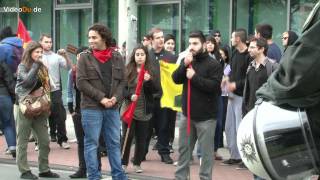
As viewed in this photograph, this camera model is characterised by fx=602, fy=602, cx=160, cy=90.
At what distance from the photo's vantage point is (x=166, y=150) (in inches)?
370

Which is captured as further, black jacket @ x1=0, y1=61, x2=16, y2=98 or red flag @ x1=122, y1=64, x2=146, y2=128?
black jacket @ x1=0, y1=61, x2=16, y2=98

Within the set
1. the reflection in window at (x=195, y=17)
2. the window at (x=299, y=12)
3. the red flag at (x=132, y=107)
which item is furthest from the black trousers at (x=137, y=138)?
the reflection in window at (x=195, y=17)

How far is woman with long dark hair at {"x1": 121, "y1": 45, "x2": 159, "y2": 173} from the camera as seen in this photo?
841cm

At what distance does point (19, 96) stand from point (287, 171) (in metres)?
6.30

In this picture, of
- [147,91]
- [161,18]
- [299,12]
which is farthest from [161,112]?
[161,18]

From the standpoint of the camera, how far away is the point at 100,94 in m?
6.92

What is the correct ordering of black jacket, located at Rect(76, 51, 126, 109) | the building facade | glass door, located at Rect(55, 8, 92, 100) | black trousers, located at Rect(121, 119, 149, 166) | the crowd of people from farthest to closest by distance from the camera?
glass door, located at Rect(55, 8, 92, 100), the building facade, black trousers, located at Rect(121, 119, 149, 166), the crowd of people, black jacket, located at Rect(76, 51, 126, 109)

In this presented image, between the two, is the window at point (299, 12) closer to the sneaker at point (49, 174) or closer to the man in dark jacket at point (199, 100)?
the man in dark jacket at point (199, 100)

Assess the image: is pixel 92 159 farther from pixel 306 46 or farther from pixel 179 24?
pixel 179 24

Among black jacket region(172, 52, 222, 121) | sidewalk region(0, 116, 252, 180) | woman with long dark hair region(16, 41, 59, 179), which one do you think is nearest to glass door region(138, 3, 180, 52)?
sidewalk region(0, 116, 252, 180)

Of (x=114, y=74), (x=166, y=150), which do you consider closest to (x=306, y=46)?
(x=114, y=74)

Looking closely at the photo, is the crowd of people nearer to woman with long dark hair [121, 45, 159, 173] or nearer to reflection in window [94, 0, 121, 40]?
woman with long dark hair [121, 45, 159, 173]

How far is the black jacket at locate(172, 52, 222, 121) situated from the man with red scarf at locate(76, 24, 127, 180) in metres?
0.78

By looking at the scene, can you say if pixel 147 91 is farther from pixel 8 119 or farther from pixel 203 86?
pixel 8 119
